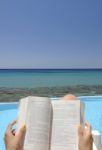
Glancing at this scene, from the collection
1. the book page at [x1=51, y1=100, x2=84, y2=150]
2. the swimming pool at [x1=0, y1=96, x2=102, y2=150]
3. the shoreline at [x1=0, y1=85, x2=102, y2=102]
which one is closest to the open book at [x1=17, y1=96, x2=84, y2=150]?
the book page at [x1=51, y1=100, x2=84, y2=150]

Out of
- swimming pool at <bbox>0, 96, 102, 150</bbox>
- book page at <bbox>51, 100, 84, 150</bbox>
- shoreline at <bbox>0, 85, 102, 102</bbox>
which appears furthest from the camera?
shoreline at <bbox>0, 85, 102, 102</bbox>

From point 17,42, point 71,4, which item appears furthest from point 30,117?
point 17,42

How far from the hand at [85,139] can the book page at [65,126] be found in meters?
0.05

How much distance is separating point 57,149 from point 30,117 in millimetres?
128

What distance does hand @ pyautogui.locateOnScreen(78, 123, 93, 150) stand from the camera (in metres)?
0.98

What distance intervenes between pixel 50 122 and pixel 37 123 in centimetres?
4

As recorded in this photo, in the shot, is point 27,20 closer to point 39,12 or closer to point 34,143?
point 39,12

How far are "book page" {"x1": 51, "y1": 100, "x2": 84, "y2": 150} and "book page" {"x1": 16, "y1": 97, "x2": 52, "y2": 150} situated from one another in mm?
33

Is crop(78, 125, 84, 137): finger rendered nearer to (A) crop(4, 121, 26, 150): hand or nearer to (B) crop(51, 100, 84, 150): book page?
(B) crop(51, 100, 84, 150): book page

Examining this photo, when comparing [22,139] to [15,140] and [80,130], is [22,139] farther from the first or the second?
[80,130]

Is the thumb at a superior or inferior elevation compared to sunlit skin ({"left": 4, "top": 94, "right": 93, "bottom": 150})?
superior

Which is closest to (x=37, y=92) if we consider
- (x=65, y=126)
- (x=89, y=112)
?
(x=89, y=112)

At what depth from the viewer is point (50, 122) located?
109 cm

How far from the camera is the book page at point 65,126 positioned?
109cm
